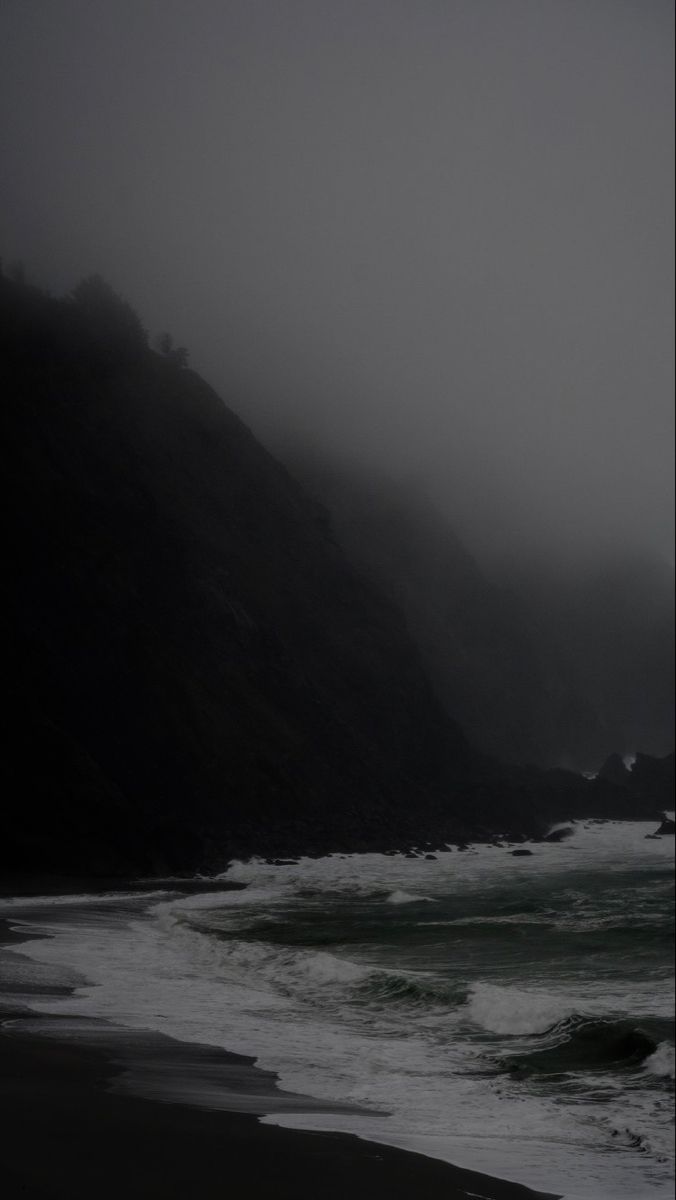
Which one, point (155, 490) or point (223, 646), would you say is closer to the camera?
point (223, 646)

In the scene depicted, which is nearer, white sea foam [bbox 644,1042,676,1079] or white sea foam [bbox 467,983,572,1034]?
white sea foam [bbox 644,1042,676,1079]

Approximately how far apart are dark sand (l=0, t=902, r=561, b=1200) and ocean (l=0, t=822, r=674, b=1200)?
513mm

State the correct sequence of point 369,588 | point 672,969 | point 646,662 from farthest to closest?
1. point 646,662
2. point 369,588
3. point 672,969

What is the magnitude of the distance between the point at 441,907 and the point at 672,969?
14.1m

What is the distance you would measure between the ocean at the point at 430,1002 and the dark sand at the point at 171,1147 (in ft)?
1.68

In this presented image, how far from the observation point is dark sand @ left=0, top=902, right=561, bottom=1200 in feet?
22.5

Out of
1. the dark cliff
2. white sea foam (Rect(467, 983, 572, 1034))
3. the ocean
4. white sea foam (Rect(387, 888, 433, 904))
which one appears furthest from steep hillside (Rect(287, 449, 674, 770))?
white sea foam (Rect(467, 983, 572, 1034))

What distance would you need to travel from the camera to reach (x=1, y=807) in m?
43.8

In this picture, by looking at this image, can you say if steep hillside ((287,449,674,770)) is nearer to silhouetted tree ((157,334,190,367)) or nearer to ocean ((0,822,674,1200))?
silhouetted tree ((157,334,190,367))

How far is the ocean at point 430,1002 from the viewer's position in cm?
959

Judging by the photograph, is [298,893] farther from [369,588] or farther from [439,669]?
[439,669]

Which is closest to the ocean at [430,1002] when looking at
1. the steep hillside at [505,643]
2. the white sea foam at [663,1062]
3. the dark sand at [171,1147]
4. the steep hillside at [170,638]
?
the white sea foam at [663,1062]

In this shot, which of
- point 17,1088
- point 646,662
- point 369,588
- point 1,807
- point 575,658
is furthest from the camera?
point 646,662

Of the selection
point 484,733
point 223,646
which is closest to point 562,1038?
point 223,646
